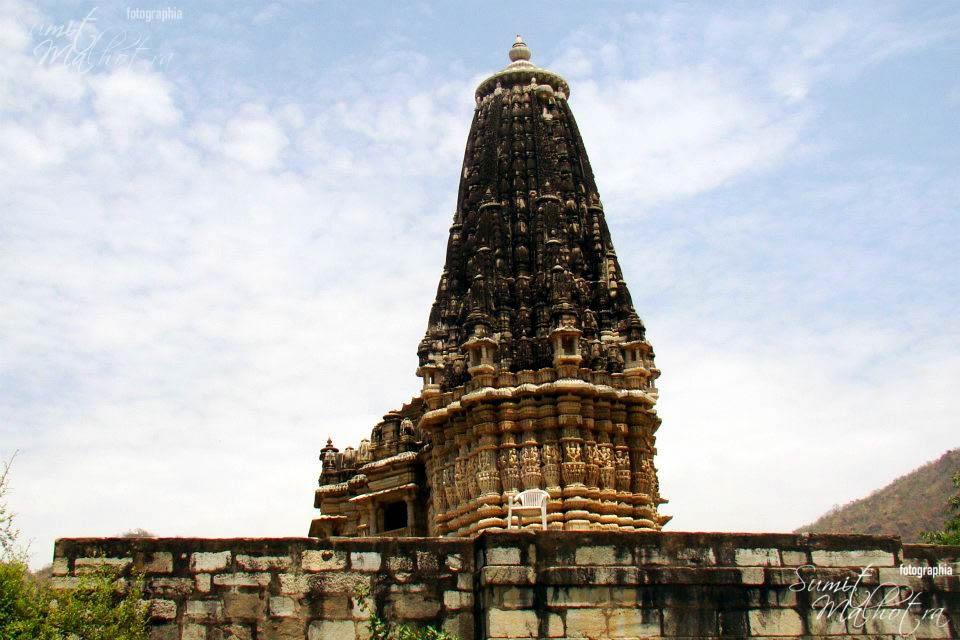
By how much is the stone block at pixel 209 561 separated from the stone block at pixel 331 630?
1097mm

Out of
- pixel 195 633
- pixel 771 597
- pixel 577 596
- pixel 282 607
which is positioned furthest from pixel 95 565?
pixel 771 597

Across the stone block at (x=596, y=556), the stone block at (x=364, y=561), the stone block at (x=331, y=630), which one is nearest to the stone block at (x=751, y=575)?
the stone block at (x=596, y=556)

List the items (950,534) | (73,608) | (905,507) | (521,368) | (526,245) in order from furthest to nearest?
(905,507), (950,534), (526,245), (521,368), (73,608)

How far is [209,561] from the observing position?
431 inches

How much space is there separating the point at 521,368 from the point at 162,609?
54.9 ft

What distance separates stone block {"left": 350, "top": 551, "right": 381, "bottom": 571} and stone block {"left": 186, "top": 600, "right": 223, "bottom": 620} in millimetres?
1381

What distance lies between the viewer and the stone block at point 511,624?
1043 centimetres

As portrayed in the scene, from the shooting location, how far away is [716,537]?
11.1m

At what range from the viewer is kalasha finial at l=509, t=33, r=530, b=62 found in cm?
3319

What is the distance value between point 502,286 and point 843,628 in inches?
708

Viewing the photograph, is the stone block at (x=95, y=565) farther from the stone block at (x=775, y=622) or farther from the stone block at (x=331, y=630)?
the stone block at (x=775, y=622)

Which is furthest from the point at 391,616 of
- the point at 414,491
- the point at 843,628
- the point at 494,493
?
the point at 414,491

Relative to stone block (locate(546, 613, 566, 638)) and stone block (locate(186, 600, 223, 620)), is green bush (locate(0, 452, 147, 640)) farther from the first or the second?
stone block (locate(546, 613, 566, 638))

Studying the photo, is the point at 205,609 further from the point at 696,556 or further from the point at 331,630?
the point at 696,556
